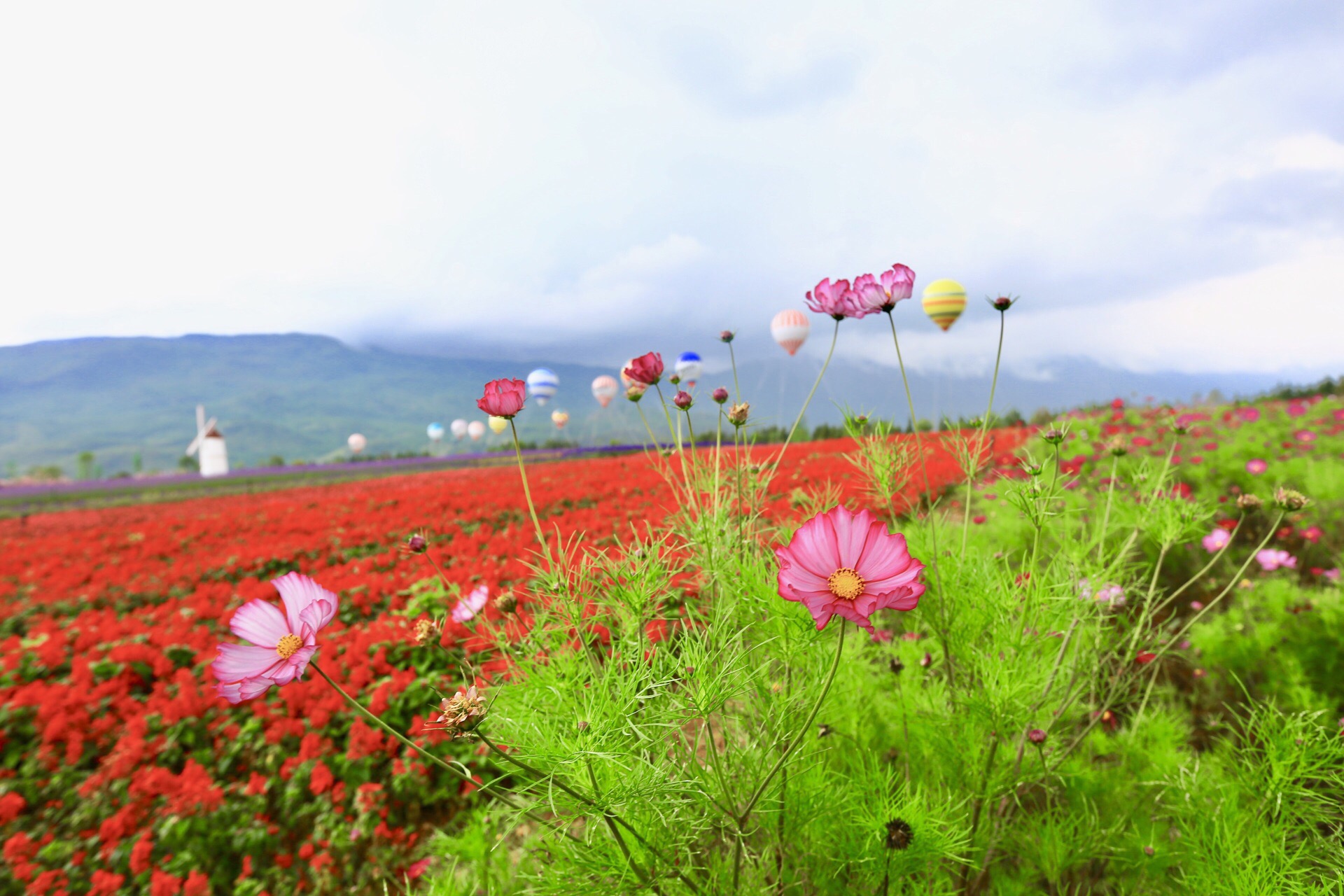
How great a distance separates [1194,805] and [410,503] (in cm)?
674

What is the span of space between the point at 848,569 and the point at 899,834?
1.72ft

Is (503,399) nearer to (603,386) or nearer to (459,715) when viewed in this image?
(459,715)

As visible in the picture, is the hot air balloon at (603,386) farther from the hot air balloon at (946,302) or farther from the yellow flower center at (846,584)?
the yellow flower center at (846,584)

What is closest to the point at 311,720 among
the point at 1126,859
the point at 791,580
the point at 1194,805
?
the point at 791,580

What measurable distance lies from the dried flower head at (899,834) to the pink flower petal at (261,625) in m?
0.98

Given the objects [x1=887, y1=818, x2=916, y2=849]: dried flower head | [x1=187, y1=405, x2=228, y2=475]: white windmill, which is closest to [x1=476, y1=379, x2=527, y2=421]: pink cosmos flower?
[x1=887, y1=818, x2=916, y2=849]: dried flower head

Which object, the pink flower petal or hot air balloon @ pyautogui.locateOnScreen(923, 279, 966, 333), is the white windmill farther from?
the pink flower petal

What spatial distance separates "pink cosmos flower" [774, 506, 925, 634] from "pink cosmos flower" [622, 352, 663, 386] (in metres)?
0.57

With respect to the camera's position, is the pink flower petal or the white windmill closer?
A: the pink flower petal

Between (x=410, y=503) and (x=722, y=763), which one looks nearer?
(x=722, y=763)

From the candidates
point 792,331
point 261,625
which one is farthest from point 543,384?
point 261,625

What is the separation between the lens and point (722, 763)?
44.4 inches

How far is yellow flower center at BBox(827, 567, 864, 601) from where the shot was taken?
2.27 ft

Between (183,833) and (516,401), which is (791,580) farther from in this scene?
(183,833)
